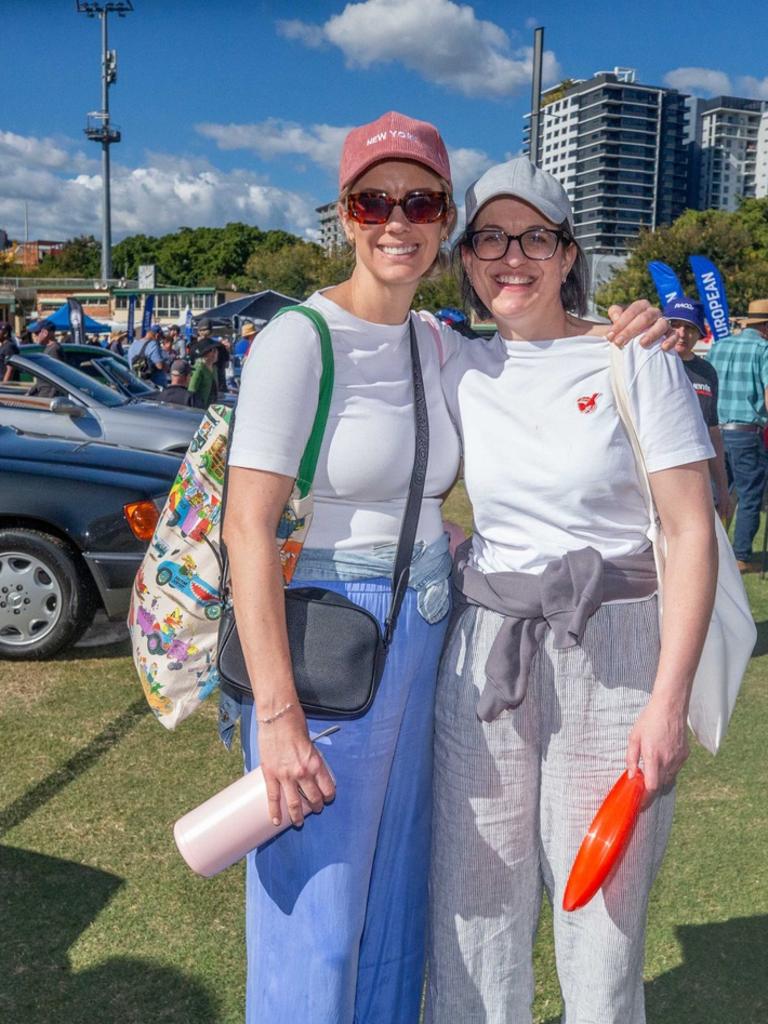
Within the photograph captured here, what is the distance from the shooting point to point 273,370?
1770 mm

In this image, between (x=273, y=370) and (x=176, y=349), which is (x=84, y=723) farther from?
(x=176, y=349)

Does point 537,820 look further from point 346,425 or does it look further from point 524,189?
point 524,189

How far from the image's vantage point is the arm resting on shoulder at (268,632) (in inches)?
69.3

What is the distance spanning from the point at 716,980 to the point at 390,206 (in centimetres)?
230

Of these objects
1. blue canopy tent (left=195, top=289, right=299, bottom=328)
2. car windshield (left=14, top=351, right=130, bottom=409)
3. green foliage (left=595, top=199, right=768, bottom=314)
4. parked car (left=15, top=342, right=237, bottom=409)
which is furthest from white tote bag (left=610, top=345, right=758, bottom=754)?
green foliage (left=595, top=199, right=768, bottom=314)

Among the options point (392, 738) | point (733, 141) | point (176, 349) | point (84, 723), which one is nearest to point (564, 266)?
point (392, 738)

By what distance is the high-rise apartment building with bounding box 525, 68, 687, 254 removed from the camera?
16700cm

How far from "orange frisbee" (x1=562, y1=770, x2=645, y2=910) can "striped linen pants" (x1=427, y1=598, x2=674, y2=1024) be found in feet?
0.31

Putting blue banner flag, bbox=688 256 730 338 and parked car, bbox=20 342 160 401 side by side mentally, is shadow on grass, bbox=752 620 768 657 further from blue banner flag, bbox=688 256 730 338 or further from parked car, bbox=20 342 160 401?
parked car, bbox=20 342 160 401

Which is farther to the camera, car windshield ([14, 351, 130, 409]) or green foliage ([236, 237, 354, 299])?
→ green foliage ([236, 237, 354, 299])

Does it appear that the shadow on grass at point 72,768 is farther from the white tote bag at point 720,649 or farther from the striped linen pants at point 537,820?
the white tote bag at point 720,649

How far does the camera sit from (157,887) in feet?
10.7

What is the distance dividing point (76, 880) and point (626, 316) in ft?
8.33

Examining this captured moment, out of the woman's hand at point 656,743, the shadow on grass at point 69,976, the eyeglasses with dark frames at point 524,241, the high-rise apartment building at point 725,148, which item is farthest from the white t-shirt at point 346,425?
the high-rise apartment building at point 725,148
